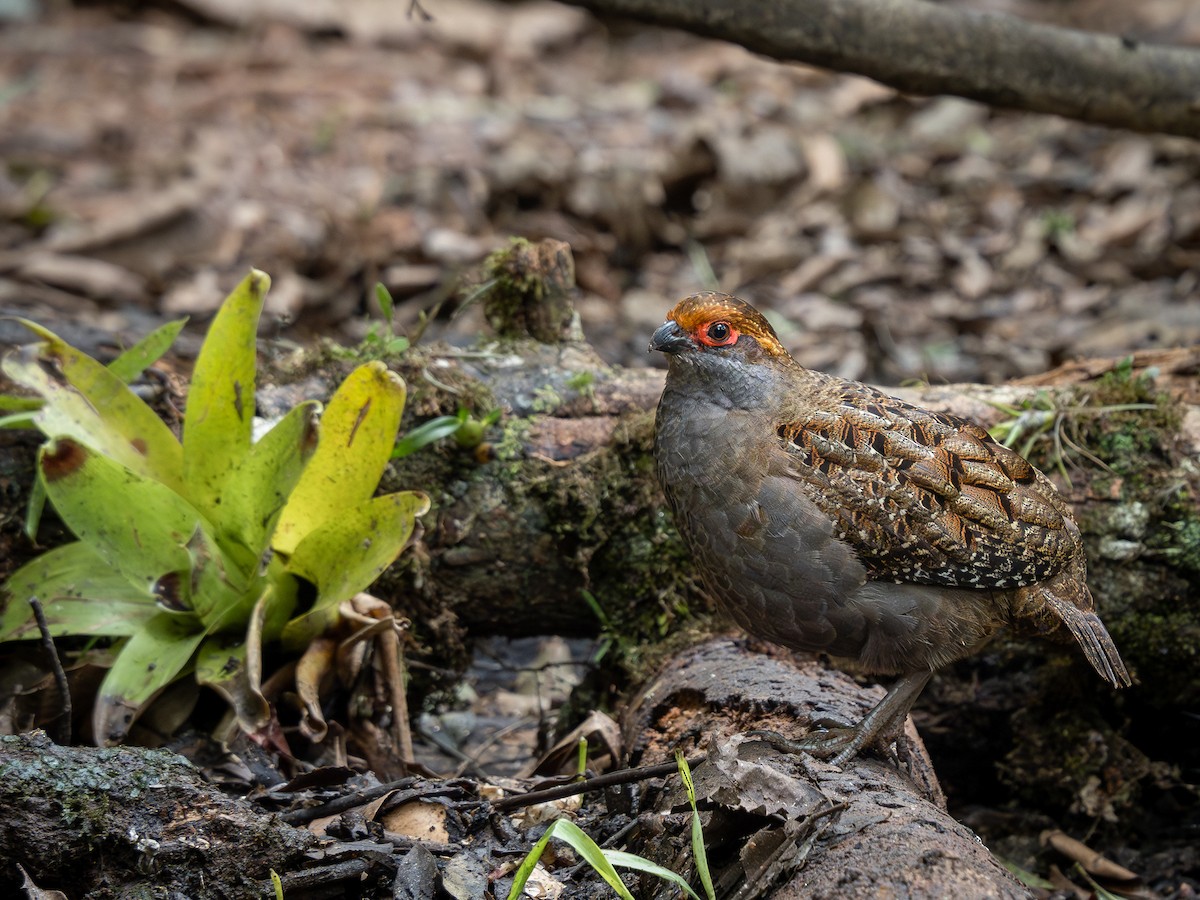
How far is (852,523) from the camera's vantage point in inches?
137

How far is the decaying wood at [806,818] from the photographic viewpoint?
2.55m

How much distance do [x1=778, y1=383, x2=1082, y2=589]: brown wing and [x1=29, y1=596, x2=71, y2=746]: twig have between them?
2160 millimetres

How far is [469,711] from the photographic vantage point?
5.18m

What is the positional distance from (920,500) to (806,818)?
1164mm

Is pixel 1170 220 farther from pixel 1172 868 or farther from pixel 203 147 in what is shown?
pixel 203 147

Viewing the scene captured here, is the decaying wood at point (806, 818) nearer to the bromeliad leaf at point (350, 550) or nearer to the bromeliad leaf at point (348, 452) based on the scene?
the bromeliad leaf at point (350, 550)

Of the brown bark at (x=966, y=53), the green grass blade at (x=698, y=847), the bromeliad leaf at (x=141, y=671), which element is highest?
the brown bark at (x=966, y=53)

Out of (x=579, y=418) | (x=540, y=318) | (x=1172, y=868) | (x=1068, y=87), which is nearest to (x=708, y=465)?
(x=579, y=418)

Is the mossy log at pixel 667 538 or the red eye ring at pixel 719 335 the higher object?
the red eye ring at pixel 719 335

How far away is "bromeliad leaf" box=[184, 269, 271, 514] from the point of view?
155 inches

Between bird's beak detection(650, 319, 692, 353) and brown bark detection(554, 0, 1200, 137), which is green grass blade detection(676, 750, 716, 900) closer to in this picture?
bird's beak detection(650, 319, 692, 353)

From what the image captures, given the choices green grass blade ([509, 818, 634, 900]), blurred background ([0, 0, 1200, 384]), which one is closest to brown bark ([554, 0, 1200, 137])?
blurred background ([0, 0, 1200, 384])

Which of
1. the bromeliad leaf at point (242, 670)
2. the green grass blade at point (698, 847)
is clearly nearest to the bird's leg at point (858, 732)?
the green grass blade at point (698, 847)

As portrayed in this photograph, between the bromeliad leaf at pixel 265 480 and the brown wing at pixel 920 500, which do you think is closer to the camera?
the brown wing at pixel 920 500
